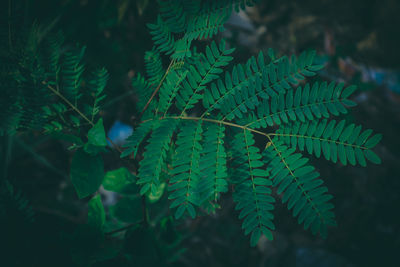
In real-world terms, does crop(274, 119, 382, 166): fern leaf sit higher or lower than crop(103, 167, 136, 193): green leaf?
higher

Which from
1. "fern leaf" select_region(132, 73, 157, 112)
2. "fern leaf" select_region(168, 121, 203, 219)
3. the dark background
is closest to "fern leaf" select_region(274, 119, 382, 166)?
"fern leaf" select_region(168, 121, 203, 219)

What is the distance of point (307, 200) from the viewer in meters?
0.58

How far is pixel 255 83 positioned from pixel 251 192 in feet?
0.95

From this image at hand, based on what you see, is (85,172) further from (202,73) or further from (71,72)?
(202,73)

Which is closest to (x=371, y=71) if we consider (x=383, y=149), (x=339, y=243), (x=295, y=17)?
(x=295, y=17)

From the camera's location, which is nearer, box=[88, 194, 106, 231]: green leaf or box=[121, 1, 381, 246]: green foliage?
box=[121, 1, 381, 246]: green foliage

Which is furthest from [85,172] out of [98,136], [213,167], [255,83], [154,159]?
[255,83]

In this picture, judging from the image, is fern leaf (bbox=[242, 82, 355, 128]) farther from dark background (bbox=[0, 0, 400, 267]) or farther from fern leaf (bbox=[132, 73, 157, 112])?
dark background (bbox=[0, 0, 400, 267])

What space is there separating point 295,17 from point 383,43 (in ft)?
3.82

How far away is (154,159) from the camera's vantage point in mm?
607

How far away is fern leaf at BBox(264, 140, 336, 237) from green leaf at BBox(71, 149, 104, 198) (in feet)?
1.62

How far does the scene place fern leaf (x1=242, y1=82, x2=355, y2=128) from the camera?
61 cm

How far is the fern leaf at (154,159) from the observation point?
1.94 ft

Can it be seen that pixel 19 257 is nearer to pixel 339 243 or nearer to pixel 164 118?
pixel 164 118
